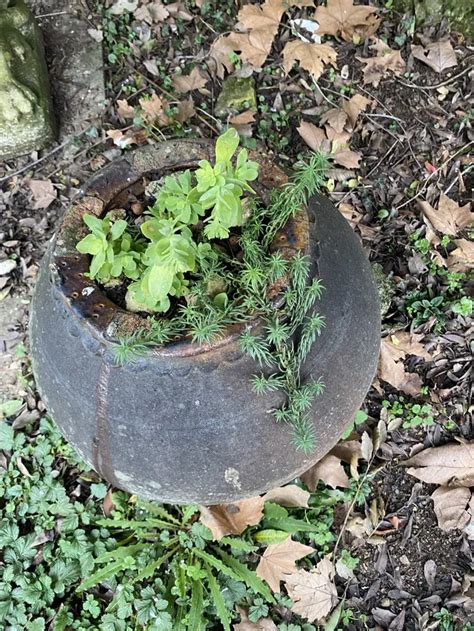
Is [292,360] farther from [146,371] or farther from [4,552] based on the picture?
[4,552]

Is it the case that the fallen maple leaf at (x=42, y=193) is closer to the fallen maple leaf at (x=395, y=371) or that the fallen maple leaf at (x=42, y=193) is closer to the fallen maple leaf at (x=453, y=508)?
the fallen maple leaf at (x=395, y=371)

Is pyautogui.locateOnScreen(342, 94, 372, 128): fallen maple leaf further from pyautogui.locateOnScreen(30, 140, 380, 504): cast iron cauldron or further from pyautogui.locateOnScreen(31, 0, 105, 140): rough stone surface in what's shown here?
pyautogui.locateOnScreen(30, 140, 380, 504): cast iron cauldron

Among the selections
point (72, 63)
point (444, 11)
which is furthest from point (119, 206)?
point (444, 11)

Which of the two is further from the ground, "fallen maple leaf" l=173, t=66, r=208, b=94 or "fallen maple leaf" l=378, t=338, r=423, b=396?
"fallen maple leaf" l=173, t=66, r=208, b=94

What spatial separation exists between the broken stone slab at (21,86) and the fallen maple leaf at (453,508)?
2036mm

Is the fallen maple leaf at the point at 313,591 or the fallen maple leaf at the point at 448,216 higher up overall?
the fallen maple leaf at the point at 448,216

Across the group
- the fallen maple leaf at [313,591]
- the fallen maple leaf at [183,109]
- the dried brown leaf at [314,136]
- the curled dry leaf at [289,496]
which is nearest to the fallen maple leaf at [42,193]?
the fallen maple leaf at [183,109]

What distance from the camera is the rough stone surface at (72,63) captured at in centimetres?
272

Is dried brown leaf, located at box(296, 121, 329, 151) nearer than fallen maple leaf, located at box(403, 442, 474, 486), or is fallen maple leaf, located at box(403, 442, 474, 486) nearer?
fallen maple leaf, located at box(403, 442, 474, 486)

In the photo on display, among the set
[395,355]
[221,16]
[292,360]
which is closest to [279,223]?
[292,360]

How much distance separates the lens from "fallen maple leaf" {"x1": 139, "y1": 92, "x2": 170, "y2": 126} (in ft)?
8.56

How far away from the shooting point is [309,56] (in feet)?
8.77

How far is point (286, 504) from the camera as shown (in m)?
2.15

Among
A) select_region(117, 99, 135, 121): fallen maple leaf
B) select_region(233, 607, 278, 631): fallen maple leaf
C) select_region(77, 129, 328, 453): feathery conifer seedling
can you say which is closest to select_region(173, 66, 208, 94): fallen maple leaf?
select_region(117, 99, 135, 121): fallen maple leaf
